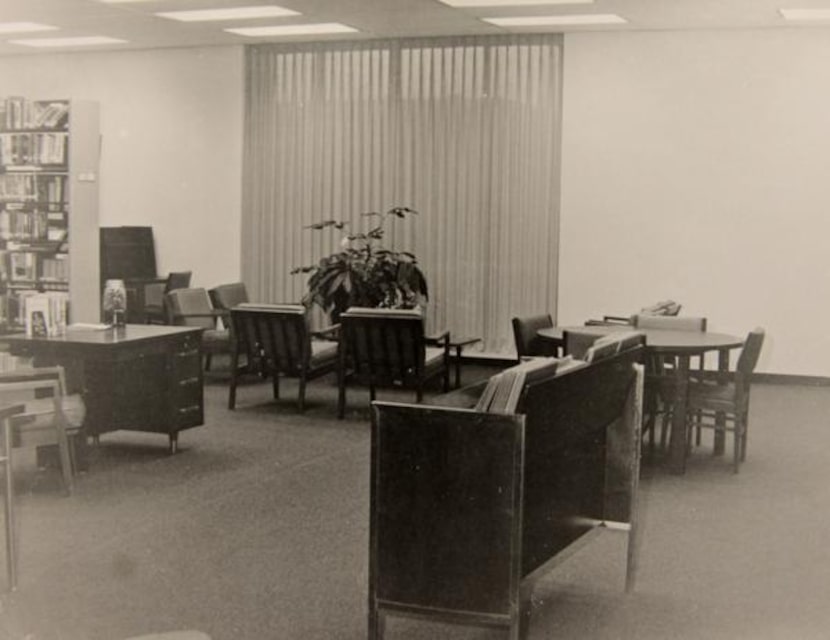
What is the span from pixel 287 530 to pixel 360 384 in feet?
14.0

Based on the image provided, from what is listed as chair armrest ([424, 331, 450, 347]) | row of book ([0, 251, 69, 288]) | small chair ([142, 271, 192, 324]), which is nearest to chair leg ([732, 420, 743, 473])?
chair armrest ([424, 331, 450, 347])

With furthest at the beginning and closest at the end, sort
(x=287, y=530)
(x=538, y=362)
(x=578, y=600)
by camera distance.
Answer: (x=287, y=530), (x=578, y=600), (x=538, y=362)

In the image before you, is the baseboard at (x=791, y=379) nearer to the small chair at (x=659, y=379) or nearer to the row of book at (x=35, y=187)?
the small chair at (x=659, y=379)

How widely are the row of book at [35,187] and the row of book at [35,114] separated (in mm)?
409

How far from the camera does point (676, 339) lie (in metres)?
7.02

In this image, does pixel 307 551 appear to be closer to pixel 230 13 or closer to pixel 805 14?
pixel 230 13

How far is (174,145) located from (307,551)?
25.3 feet

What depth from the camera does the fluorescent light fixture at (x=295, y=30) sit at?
1030cm

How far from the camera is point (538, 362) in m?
3.93

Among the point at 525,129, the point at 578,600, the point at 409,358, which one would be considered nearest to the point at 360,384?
the point at 409,358

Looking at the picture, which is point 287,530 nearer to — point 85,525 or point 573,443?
point 85,525

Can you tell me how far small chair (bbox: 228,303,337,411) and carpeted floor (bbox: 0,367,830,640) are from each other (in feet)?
2.78

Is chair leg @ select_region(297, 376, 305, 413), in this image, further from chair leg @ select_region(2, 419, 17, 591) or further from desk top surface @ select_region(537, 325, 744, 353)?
chair leg @ select_region(2, 419, 17, 591)


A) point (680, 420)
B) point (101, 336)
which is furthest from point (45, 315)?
point (680, 420)
